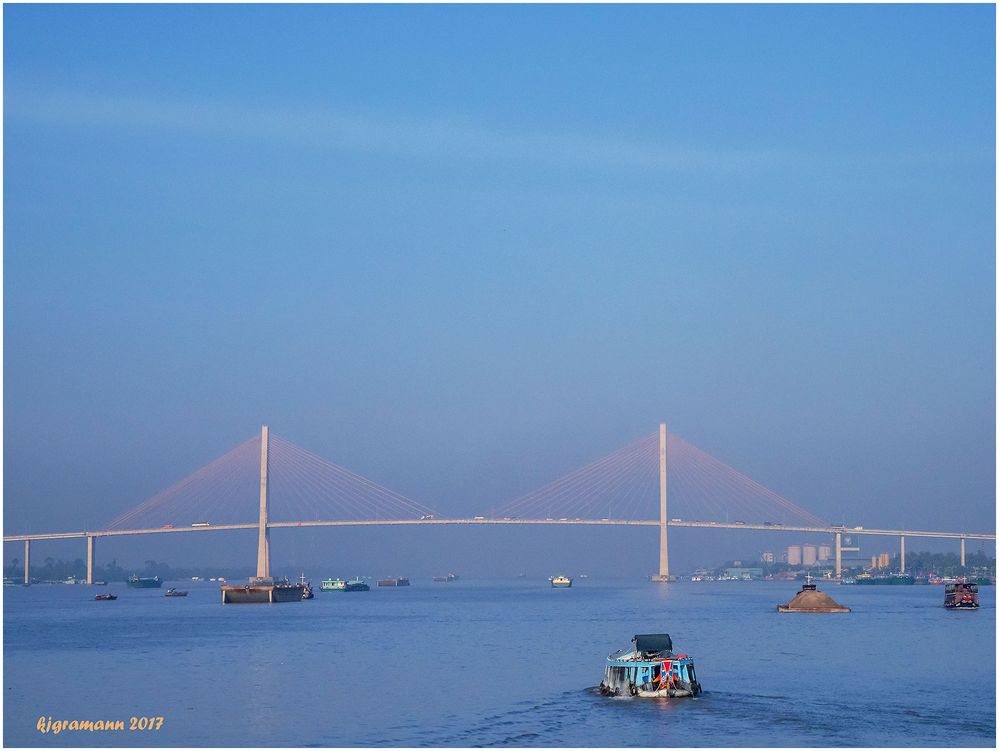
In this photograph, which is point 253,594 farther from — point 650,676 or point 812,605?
point 650,676

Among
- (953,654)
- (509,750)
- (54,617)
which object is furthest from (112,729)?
(54,617)

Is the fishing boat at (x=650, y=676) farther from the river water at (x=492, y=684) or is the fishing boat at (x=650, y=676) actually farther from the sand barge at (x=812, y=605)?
the sand barge at (x=812, y=605)

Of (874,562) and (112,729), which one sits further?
(874,562)

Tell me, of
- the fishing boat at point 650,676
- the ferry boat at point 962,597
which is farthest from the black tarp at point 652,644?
the ferry boat at point 962,597

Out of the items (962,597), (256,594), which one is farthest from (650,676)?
(256,594)

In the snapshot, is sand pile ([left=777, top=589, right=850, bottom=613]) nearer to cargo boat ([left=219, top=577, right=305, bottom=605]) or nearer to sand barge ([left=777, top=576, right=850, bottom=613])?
sand barge ([left=777, top=576, right=850, bottom=613])

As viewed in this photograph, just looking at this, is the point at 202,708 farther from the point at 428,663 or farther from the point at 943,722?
the point at 943,722

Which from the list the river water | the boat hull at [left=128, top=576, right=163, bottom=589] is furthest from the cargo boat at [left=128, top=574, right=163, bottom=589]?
the river water

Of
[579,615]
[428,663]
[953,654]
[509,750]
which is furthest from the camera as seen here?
[579,615]
